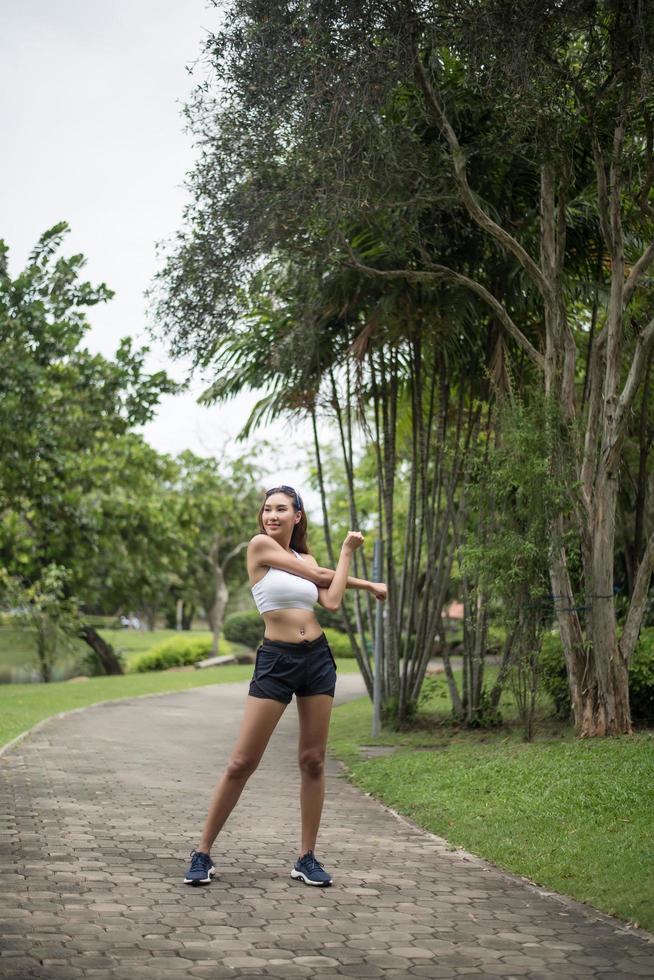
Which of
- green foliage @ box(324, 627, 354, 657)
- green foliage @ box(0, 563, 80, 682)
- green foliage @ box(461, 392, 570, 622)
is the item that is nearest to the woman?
green foliage @ box(461, 392, 570, 622)

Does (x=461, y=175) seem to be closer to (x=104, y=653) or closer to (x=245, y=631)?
(x=104, y=653)

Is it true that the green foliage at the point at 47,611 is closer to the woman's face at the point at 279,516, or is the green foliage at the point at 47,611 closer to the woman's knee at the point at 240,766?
the woman's face at the point at 279,516

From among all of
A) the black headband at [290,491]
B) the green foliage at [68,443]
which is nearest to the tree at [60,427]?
the green foliage at [68,443]

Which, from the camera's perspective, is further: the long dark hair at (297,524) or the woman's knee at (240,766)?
the long dark hair at (297,524)

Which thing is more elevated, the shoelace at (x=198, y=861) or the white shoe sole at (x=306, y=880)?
the shoelace at (x=198, y=861)

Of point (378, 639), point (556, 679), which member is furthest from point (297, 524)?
point (556, 679)

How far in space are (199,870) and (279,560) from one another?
5.08 ft

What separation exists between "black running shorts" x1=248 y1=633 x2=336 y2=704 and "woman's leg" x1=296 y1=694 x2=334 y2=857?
64 millimetres

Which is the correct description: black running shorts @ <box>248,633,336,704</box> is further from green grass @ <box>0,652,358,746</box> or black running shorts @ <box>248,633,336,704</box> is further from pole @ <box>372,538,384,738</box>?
green grass @ <box>0,652,358,746</box>

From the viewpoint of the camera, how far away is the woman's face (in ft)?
18.5

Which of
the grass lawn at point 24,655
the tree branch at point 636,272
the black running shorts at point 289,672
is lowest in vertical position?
the grass lawn at point 24,655


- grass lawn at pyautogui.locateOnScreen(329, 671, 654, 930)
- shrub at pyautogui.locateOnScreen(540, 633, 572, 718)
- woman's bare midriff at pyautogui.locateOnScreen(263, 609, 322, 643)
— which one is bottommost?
grass lawn at pyautogui.locateOnScreen(329, 671, 654, 930)

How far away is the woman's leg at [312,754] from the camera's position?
5.47m

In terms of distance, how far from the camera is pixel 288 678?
543 cm
